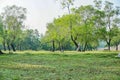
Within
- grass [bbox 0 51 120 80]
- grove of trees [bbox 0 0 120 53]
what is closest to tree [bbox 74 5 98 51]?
grove of trees [bbox 0 0 120 53]

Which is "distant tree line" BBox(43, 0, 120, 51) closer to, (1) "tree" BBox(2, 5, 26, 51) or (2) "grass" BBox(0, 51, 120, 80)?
(1) "tree" BBox(2, 5, 26, 51)

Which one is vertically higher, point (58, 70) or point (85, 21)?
point (85, 21)

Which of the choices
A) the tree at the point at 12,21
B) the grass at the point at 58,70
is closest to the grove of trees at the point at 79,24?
the tree at the point at 12,21

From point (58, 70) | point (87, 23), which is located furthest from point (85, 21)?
point (58, 70)

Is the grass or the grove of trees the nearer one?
the grass

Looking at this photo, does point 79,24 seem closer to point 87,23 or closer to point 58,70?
point 87,23

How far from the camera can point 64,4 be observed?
8075 centimetres

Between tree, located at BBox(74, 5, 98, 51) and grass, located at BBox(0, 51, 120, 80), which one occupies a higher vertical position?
tree, located at BBox(74, 5, 98, 51)

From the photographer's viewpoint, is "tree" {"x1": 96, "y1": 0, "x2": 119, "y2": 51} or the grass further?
"tree" {"x1": 96, "y1": 0, "x2": 119, "y2": 51}

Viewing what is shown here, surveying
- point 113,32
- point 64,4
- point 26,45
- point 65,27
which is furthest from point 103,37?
point 26,45

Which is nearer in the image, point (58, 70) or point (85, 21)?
point (58, 70)

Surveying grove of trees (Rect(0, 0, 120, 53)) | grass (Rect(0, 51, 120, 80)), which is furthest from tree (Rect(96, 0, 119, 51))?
grass (Rect(0, 51, 120, 80))

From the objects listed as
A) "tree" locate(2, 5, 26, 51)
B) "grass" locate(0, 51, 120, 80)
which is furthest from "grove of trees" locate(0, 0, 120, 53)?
"grass" locate(0, 51, 120, 80)

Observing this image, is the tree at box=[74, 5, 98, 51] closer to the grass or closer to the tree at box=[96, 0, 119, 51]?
the tree at box=[96, 0, 119, 51]
